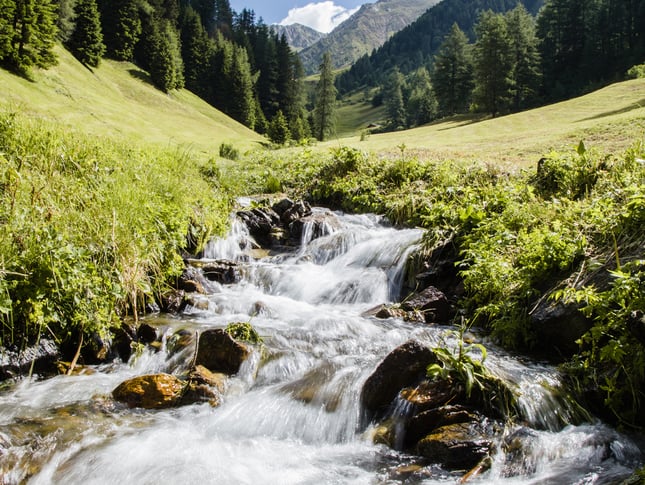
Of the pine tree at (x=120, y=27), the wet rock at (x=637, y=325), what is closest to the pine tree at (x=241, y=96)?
the pine tree at (x=120, y=27)

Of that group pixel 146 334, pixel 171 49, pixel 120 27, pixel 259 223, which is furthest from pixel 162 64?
pixel 146 334

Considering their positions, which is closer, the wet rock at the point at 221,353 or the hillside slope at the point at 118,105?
the wet rock at the point at 221,353

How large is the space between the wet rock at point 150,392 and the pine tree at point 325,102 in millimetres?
67965

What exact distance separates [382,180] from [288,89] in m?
81.5

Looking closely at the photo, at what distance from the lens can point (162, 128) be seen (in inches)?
1644

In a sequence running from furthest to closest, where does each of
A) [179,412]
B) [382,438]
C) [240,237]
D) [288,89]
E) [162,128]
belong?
[288,89] < [162,128] < [240,237] < [179,412] < [382,438]

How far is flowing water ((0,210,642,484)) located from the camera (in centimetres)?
355

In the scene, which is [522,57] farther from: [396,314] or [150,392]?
[150,392]

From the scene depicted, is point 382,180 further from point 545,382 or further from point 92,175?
point 545,382

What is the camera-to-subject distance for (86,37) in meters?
53.5

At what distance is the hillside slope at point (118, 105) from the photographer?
1240 inches

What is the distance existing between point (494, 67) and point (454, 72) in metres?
14.0

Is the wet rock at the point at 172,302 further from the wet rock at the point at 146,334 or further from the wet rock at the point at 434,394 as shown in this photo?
the wet rock at the point at 434,394

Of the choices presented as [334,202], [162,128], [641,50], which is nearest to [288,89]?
[162,128]
